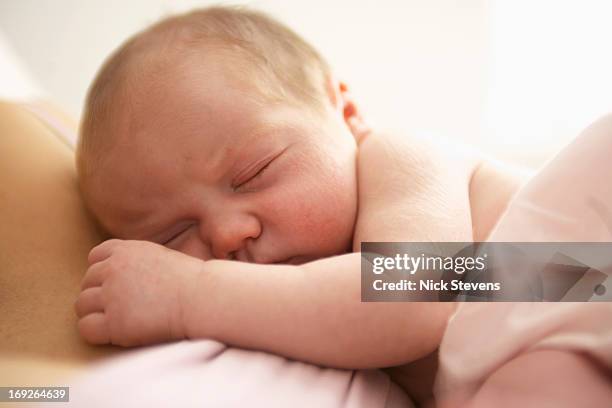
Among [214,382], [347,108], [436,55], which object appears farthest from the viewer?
[436,55]

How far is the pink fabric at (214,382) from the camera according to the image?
20.9 inches

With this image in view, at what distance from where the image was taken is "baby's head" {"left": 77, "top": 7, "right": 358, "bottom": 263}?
2.67 feet

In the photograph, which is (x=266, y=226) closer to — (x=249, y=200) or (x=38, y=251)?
(x=249, y=200)

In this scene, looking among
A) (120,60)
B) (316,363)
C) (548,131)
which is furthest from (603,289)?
(548,131)

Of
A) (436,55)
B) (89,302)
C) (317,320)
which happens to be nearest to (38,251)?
(89,302)

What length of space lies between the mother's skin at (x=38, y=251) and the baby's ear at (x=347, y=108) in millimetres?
422

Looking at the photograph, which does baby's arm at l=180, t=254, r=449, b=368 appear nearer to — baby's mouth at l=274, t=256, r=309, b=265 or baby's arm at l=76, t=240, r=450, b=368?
baby's arm at l=76, t=240, r=450, b=368

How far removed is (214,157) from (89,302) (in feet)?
0.82

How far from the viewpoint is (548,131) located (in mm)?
1712

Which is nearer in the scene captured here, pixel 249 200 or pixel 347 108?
pixel 249 200

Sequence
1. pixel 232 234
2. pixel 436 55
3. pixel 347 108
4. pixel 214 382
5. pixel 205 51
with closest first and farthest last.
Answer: pixel 214 382 < pixel 232 234 < pixel 205 51 < pixel 347 108 < pixel 436 55

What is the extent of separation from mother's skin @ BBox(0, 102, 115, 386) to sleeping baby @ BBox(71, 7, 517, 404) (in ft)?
0.11

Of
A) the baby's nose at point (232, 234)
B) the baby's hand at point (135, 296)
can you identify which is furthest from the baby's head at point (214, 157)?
the baby's hand at point (135, 296)

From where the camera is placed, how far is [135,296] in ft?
2.19
